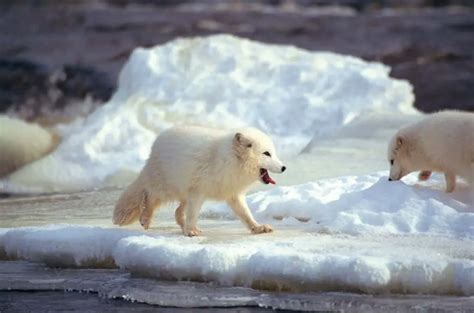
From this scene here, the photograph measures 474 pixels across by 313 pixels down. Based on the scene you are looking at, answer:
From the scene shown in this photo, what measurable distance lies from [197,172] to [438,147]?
6.03ft

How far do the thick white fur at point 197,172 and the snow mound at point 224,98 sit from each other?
4.88m

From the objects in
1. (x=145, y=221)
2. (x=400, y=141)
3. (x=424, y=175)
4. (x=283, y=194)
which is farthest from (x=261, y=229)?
(x=424, y=175)

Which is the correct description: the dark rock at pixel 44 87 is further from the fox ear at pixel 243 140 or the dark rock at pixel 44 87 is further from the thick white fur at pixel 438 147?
the fox ear at pixel 243 140

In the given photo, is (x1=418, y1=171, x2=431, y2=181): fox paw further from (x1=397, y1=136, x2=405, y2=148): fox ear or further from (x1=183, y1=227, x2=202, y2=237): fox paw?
(x1=183, y1=227, x2=202, y2=237): fox paw

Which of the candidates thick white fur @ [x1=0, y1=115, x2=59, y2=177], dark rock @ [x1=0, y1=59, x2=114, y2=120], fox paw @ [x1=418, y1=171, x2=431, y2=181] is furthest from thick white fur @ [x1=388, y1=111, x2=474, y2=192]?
dark rock @ [x1=0, y1=59, x2=114, y2=120]

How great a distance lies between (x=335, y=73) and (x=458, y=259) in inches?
364

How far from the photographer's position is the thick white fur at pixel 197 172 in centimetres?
848

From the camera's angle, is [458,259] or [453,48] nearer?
[458,259]

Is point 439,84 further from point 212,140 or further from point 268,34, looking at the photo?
point 212,140

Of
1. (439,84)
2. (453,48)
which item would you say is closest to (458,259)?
(439,84)

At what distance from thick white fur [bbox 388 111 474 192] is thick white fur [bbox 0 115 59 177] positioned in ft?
20.2

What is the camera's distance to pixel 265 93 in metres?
16.5

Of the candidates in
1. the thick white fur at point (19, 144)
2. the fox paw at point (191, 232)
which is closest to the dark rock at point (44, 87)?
the thick white fur at point (19, 144)

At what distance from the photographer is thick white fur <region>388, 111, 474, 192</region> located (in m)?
9.01
